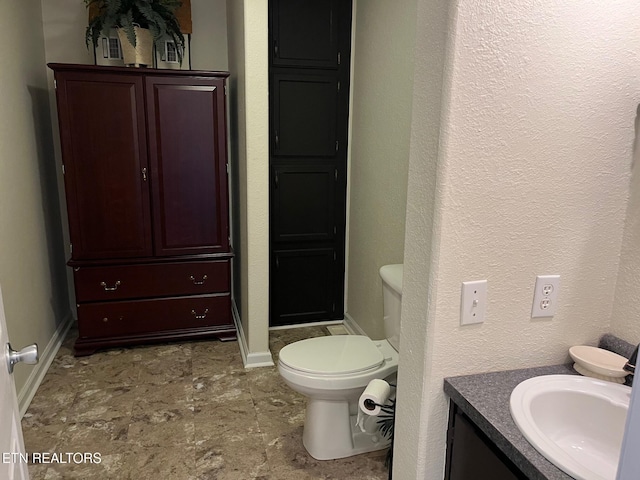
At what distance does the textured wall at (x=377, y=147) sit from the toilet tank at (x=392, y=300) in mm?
476

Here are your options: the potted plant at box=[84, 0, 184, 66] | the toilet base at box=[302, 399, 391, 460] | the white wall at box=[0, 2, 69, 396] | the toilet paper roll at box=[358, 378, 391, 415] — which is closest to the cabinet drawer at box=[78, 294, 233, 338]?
the white wall at box=[0, 2, 69, 396]

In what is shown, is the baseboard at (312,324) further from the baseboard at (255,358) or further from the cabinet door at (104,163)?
the cabinet door at (104,163)

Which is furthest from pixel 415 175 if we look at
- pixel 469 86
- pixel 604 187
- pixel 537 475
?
pixel 537 475

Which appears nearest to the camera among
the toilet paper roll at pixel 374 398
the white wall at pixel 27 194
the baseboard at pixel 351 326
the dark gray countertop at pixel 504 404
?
the dark gray countertop at pixel 504 404

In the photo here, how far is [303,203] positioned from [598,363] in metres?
2.34

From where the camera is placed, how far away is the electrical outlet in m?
1.23

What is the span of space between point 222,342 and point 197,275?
493 mm

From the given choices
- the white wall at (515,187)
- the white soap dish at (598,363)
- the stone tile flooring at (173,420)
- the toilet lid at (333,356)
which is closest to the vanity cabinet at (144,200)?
the stone tile flooring at (173,420)

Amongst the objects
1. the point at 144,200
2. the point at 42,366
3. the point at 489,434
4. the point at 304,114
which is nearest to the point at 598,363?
the point at 489,434

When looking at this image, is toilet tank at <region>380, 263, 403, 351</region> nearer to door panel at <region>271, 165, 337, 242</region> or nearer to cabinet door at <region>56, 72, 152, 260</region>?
door panel at <region>271, 165, 337, 242</region>

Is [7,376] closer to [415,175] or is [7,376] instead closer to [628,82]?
[415,175]

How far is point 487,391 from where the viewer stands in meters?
1.16

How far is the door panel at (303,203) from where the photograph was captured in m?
3.26

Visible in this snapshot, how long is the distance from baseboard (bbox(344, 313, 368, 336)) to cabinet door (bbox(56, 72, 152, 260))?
4.89ft
